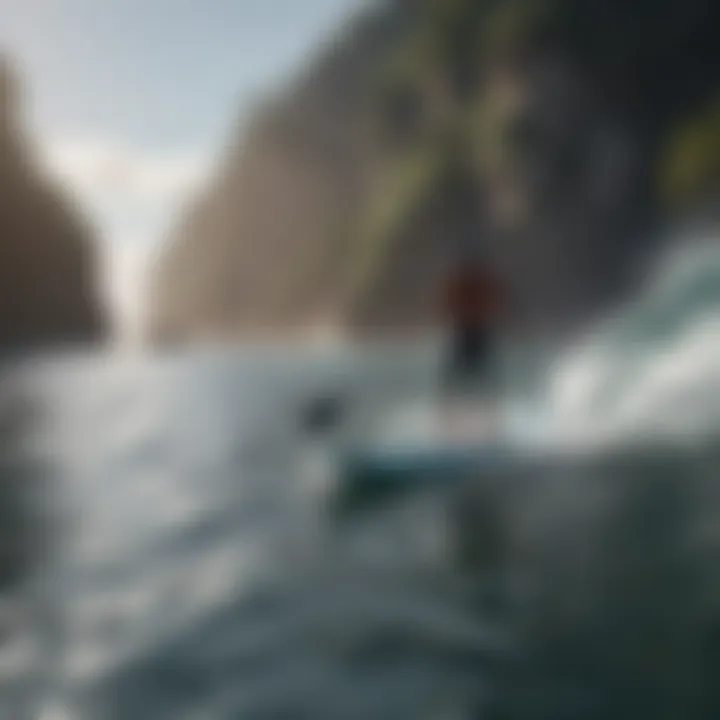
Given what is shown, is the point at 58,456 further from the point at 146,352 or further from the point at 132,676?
the point at 146,352

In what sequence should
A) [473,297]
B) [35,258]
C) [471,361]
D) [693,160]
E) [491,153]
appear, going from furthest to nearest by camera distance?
[35,258] < [491,153] < [693,160] < [471,361] < [473,297]

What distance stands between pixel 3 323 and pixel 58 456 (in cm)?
5553

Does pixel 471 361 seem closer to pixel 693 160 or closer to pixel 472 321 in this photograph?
pixel 472 321

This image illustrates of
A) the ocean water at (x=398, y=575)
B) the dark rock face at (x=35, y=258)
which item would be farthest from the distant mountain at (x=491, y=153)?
the ocean water at (x=398, y=575)

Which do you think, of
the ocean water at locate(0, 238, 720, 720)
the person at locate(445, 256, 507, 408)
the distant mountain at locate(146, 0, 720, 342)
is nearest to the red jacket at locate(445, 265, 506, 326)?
the person at locate(445, 256, 507, 408)

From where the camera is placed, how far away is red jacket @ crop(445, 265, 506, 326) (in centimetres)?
1387

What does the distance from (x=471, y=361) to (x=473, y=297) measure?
112 centimetres

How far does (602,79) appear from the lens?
53.3 m

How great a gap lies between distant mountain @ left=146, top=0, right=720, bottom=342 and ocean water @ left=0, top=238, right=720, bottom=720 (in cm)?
3218

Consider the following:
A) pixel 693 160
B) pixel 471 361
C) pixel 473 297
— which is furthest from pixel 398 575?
pixel 693 160

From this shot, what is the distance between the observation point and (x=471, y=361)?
14.3m

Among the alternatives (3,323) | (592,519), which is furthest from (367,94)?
(592,519)

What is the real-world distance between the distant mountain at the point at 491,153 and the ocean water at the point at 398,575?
3218 centimetres

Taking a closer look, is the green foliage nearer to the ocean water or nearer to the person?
the ocean water
